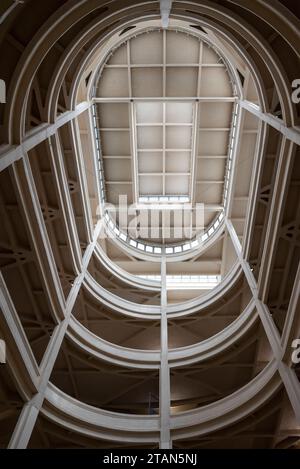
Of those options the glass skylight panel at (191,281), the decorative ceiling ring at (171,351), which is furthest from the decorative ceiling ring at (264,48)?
the glass skylight panel at (191,281)

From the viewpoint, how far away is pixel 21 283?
1752 cm

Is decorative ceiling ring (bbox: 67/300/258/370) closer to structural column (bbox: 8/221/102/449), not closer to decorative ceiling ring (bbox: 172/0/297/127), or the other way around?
structural column (bbox: 8/221/102/449)

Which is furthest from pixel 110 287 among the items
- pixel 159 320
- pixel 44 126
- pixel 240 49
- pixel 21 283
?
pixel 240 49

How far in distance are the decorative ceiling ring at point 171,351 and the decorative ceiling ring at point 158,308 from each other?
119 inches

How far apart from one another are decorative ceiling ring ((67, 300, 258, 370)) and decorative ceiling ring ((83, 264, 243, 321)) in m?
3.02

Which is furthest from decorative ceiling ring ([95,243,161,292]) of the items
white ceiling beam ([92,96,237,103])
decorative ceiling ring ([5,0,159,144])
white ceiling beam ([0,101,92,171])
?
decorative ceiling ring ([5,0,159,144])

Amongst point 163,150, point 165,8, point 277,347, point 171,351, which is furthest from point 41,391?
point 163,150

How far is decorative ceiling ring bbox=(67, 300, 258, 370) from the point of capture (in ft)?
64.5

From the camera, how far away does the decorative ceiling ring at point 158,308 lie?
2297 centimetres

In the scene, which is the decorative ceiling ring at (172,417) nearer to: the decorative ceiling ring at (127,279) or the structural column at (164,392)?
the structural column at (164,392)
